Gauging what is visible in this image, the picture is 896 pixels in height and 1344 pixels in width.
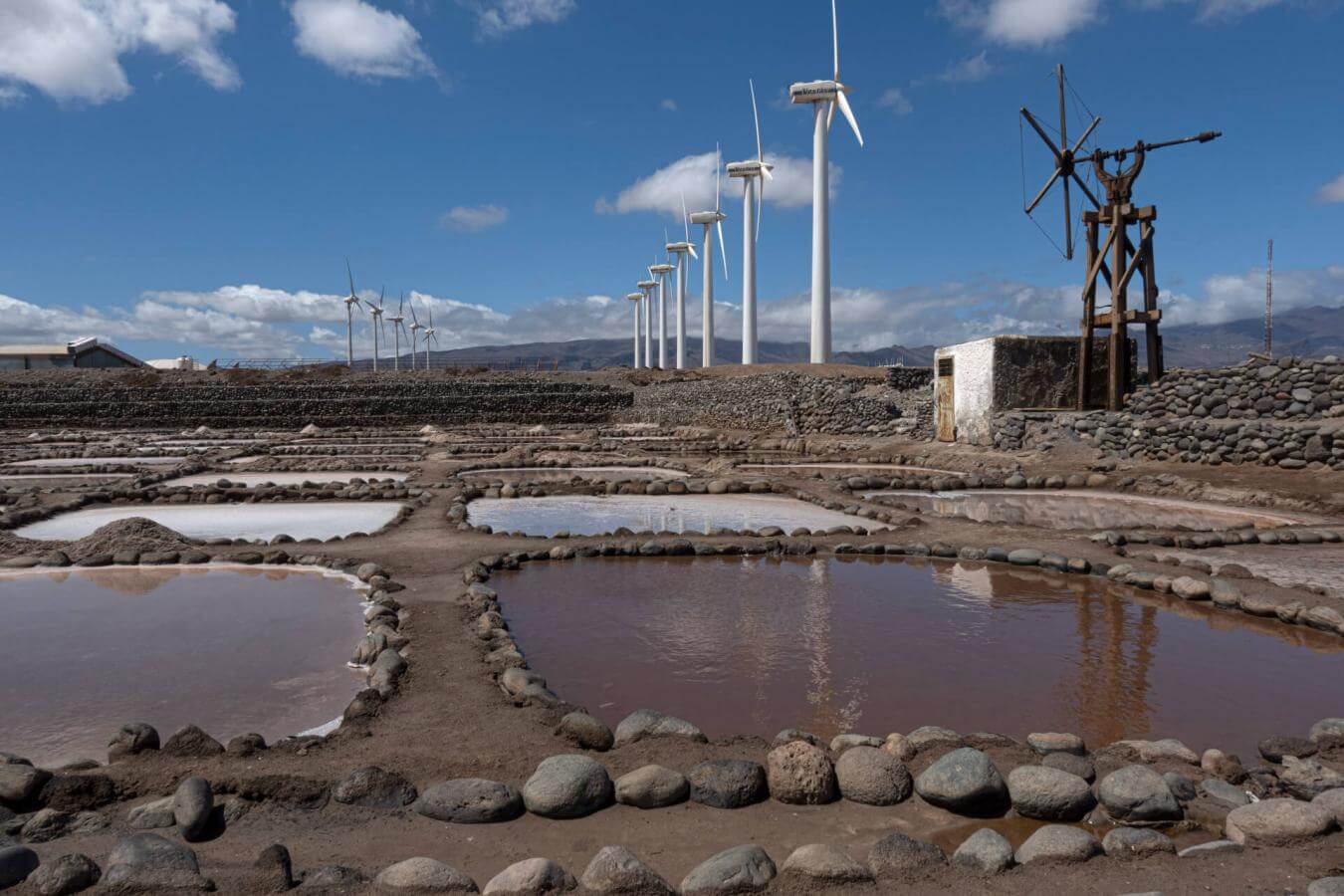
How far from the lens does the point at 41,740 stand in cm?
A: 599

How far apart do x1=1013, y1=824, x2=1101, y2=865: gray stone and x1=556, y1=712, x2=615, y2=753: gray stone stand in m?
2.53

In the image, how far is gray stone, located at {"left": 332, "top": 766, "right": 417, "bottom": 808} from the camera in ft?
16.1

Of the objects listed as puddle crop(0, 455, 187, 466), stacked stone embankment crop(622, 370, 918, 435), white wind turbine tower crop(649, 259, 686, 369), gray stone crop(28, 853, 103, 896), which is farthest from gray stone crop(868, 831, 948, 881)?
white wind turbine tower crop(649, 259, 686, 369)

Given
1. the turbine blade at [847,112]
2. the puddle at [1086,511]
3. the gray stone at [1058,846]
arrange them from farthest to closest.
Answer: the turbine blade at [847,112], the puddle at [1086,511], the gray stone at [1058,846]

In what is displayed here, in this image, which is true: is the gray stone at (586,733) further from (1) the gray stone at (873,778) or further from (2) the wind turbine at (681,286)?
(2) the wind turbine at (681,286)

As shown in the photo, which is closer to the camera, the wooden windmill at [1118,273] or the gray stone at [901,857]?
the gray stone at [901,857]

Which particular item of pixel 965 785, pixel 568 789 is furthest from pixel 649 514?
pixel 965 785

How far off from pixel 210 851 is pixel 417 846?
995 mm

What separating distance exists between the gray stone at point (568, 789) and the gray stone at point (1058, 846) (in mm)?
2165

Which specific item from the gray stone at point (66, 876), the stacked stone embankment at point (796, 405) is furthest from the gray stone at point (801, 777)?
the stacked stone embankment at point (796, 405)

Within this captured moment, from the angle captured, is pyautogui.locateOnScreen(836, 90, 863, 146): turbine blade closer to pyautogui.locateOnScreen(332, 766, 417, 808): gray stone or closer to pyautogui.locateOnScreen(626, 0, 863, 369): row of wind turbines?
pyautogui.locateOnScreen(626, 0, 863, 369): row of wind turbines

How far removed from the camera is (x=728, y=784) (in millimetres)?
4941

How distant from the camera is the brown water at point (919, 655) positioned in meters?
6.48

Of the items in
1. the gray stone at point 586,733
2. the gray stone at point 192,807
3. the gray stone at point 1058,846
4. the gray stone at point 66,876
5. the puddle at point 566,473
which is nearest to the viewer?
the gray stone at point 66,876
